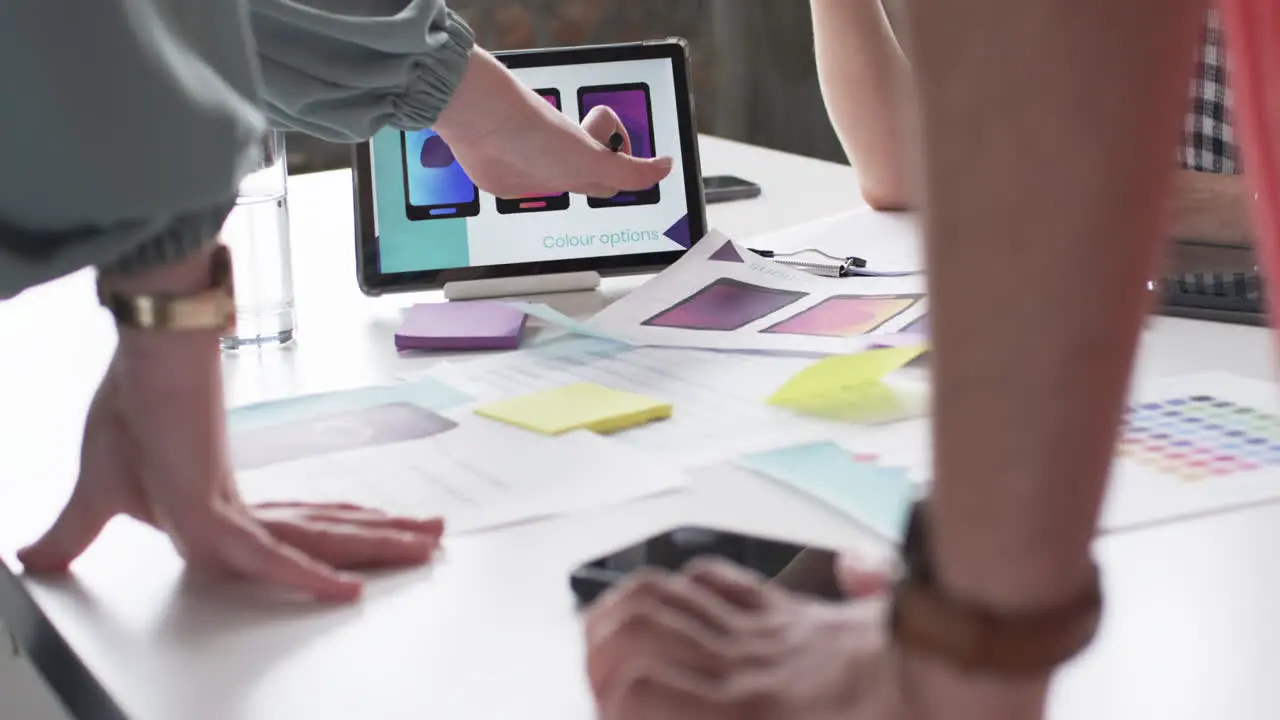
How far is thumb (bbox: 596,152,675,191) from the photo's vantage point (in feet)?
3.79

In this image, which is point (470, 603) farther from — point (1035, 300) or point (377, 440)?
point (1035, 300)

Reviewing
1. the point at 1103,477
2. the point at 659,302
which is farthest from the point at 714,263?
the point at 1103,477

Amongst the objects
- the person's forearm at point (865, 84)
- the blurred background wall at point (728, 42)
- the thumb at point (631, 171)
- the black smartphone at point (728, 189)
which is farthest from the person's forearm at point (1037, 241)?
the blurred background wall at point (728, 42)

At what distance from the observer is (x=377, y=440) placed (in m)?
0.84

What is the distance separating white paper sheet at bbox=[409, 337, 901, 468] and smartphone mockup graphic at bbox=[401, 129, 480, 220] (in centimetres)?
22

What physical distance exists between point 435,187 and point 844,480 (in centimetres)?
57

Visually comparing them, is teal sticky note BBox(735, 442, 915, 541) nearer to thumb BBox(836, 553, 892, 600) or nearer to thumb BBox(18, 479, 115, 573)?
thumb BBox(836, 553, 892, 600)

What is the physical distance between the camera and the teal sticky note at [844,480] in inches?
27.5

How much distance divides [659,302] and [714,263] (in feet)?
0.29

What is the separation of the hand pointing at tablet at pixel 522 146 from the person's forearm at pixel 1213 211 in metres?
0.41

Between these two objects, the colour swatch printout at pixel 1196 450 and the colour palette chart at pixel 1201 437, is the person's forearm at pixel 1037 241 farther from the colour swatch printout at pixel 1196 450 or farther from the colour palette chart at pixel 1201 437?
the colour palette chart at pixel 1201 437

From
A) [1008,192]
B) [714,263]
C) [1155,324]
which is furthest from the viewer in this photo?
[714,263]

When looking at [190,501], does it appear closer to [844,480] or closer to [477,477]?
[477,477]

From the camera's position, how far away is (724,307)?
3.53 feet
